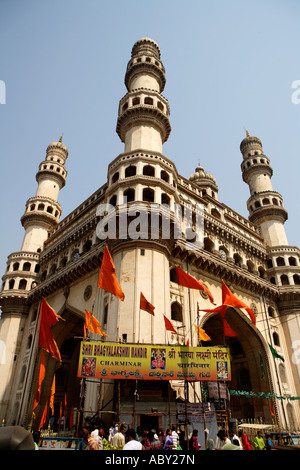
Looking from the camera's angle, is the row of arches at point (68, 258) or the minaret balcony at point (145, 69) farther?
the minaret balcony at point (145, 69)

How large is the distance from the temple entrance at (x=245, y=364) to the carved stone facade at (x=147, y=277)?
0.28 ft

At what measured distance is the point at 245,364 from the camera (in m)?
27.3

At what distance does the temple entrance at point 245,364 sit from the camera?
25109 mm

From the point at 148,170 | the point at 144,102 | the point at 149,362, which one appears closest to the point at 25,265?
the point at 148,170

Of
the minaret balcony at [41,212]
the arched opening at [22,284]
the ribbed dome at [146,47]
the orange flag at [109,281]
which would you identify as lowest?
the orange flag at [109,281]

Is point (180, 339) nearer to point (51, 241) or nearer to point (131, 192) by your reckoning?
point (131, 192)

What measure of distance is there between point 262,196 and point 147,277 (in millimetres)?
24105

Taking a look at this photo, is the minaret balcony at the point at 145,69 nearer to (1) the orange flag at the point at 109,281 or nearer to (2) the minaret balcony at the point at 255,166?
(2) the minaret balcony at the point at 255,166

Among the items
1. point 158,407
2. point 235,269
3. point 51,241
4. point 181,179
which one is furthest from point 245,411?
point 51,241

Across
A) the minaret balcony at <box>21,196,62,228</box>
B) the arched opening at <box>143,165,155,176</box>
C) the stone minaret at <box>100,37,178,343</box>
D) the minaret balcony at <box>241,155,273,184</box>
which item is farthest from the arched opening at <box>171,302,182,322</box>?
the minaret balcony at <box>241,155,273,184</box>

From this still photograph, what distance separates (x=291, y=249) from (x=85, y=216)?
20.9 metres

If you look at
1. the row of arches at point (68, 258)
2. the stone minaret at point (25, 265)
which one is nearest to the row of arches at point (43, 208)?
the stone minaret at point (25, 265)

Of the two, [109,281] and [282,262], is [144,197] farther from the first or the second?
[282,262]

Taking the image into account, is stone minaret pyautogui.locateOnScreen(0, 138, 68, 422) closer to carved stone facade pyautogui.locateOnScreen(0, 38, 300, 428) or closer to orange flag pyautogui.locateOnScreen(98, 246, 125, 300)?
carved stone facade pyautogui.locateOnScreen(0, 38, 300, 428)
